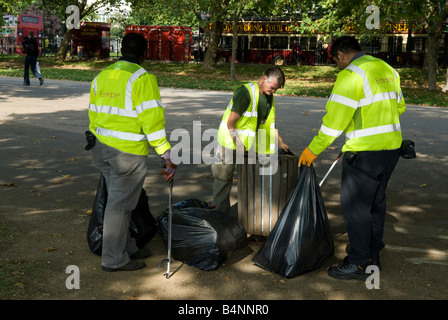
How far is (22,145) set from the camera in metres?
9.10

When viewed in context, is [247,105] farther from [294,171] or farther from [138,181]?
[138,181]

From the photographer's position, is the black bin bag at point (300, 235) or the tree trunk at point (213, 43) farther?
the tree trunk at point (213, 43)

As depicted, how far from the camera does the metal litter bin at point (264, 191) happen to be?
4797mm

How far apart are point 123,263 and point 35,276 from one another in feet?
2.09

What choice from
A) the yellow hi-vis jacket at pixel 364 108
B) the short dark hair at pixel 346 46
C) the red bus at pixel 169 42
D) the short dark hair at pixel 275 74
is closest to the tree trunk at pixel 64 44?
the red bus at pixel 169 42

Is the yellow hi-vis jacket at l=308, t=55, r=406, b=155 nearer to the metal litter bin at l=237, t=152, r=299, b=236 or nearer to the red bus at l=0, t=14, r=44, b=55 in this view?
the metal litter bin at l=237, t=152, r=299, b=236

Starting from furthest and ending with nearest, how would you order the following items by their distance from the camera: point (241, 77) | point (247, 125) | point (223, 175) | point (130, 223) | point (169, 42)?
point (169, 42), point (241, 77), point (223, 175), point (247, 125), point (130, 223)

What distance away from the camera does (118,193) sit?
4.19 m

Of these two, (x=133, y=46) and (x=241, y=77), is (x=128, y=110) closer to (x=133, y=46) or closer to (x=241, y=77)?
(x=133, y=46)

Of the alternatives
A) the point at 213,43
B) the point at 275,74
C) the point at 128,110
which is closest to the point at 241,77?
the point at 213,43

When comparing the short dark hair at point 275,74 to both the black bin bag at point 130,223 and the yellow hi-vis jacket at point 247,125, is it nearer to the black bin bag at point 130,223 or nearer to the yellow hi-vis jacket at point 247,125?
the yellow hi-vis jacket at point 247,125

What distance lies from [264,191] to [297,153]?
162 inches

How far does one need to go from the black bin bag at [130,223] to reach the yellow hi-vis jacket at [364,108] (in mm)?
1558
